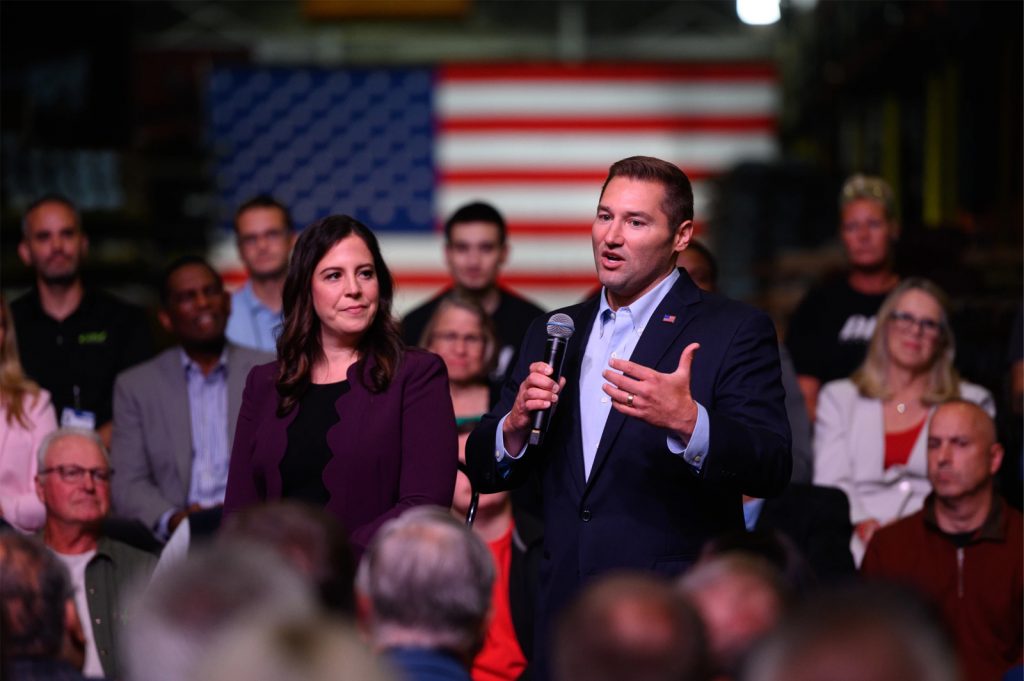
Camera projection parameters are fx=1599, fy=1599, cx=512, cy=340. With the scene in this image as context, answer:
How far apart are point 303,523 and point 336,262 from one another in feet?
3.57

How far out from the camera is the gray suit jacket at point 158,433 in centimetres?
476

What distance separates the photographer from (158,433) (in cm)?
479

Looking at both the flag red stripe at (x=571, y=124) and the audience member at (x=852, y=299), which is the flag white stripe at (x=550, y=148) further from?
the audience member at (x=852, y=299)

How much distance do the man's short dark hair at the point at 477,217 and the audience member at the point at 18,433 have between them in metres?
1.71

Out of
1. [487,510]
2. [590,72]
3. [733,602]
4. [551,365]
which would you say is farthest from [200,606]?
[590,72]

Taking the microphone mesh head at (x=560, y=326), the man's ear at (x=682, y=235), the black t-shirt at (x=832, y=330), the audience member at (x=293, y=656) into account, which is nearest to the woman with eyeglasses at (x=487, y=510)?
the microphone mesh head at (x=560, y=326)

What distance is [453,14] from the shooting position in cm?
1053

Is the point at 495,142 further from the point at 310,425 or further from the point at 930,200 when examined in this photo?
the point at 310,425

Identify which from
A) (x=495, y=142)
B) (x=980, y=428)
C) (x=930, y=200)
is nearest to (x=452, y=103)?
(x=495, y=142)

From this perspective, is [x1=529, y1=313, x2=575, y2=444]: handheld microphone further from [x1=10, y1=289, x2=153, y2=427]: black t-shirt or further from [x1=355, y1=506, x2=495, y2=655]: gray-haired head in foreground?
[x1=10, y1=289, x2=153, y2=427]: black t-shirt

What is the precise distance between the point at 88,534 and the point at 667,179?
7.00 ft

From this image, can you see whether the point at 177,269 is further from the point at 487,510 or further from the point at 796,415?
the point at 796,415

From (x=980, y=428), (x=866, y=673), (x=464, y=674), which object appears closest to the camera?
(x=866, y=673)

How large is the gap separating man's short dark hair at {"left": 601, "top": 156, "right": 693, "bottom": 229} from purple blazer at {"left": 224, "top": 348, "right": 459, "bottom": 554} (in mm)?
604
